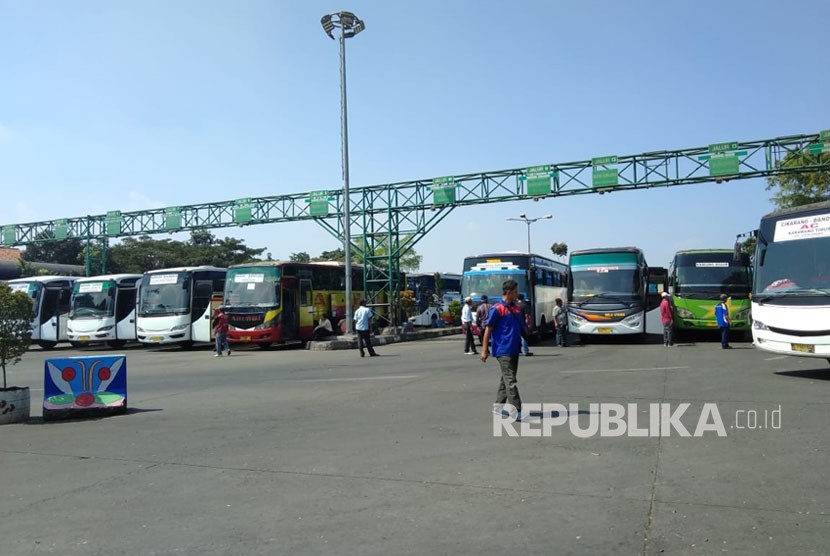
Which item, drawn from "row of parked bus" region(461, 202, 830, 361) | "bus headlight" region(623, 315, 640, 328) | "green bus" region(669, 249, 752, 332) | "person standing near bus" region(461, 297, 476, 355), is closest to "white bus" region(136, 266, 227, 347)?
"row of parked bus" region(461, 202, 830, 361)

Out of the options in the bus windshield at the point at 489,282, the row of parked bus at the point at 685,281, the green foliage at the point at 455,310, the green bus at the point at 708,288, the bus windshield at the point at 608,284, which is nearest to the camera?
the row of parked bus at the point at 685,281

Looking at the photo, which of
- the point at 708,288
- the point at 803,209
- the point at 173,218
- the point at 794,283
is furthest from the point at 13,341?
the point at 173,218

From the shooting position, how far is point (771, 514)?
16.5ft

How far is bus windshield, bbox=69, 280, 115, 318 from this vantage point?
1111 inches

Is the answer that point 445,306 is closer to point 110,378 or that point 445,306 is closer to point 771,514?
point 110,378

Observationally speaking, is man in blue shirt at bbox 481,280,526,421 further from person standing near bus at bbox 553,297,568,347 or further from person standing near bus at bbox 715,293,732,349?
person standing near bus at bbox 553,297,568,347

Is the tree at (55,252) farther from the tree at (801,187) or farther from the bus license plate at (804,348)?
the bus license plate at (804,348)

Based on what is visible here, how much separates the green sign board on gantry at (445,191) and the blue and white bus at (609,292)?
430 inches

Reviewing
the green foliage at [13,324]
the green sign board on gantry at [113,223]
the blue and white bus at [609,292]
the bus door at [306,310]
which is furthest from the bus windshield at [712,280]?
the green sign board on gantry at [113,223]

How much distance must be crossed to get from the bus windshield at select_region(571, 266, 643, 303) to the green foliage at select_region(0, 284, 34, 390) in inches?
659

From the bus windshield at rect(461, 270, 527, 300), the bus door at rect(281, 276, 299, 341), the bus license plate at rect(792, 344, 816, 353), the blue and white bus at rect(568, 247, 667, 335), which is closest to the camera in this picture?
the bus license plate at rect(792, 344, 816, 353)

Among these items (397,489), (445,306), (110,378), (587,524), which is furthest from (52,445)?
(445,306)

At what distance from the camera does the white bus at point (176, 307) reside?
2650cm

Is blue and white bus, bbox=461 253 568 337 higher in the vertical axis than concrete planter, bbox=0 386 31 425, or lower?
higher
